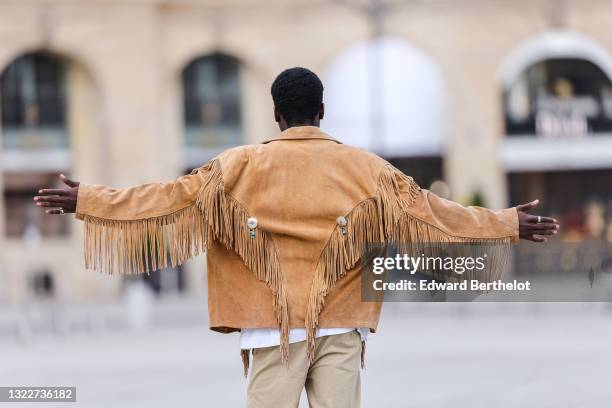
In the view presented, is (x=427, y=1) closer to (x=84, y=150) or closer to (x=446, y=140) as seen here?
(x=446, y=140)

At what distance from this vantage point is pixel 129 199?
16.8 feet

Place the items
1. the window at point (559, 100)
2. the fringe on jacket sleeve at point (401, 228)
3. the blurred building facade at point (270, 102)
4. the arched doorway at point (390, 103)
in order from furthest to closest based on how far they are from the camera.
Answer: the window at point (559, 100) → the arched doorway at point (390, 103) → the blurred building facade at point (270, 102) → the fringe on jacket sleeve at point (401, 228)

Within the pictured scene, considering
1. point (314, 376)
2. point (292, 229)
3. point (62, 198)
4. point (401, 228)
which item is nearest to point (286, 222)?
point (292, 229)

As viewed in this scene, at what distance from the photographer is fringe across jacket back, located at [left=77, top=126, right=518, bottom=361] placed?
4895mm

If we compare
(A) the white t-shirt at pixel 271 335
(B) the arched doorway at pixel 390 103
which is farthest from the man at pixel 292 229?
(B) the arched doorway at pixel 390 103

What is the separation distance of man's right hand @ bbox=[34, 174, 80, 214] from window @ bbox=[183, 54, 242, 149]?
3268 centimetres

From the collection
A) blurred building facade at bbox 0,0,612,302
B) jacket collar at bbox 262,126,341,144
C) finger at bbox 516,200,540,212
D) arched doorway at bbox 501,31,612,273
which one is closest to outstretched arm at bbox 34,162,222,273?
jacket collar at bbox 262,126,341,144

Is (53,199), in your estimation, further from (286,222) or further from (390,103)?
(390,103)

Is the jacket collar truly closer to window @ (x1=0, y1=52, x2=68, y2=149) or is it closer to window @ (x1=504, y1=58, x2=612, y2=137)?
window @ (x1=0, y1=52, x2=68, y2=149)

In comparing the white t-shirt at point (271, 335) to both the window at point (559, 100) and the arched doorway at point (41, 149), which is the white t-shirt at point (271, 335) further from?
the window at point (559, 100)

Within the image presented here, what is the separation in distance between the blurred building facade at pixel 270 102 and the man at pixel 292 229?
30855 millimetres

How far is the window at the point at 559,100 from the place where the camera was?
37.7 metres

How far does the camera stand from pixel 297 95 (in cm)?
506

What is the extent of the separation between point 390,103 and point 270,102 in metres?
3.48
